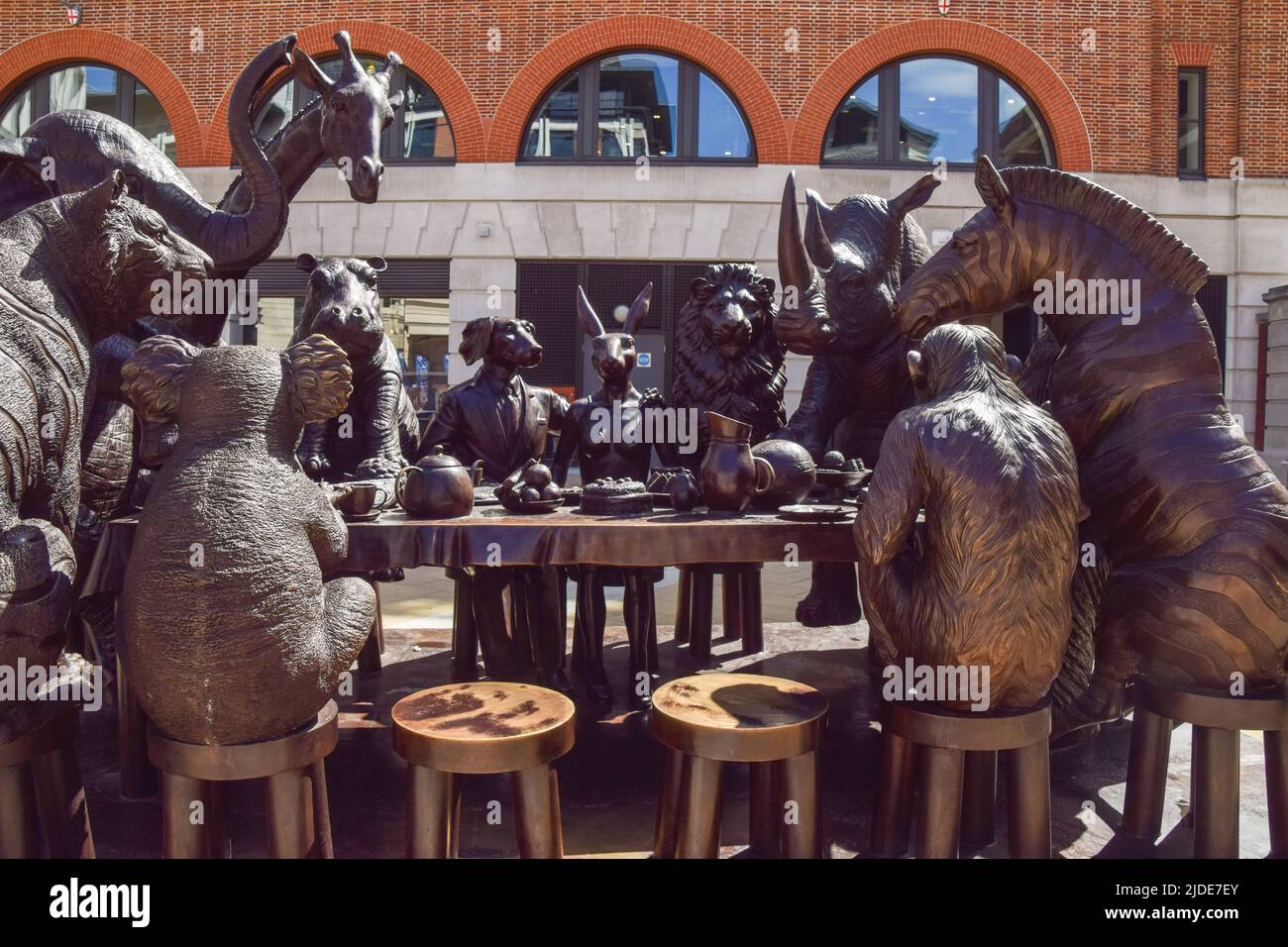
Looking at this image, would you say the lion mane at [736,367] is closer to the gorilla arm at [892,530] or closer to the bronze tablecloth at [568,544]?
the bronze tablecloth at [568,544]

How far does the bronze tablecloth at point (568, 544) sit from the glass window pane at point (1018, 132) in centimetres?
1111

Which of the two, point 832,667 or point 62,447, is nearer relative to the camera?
point 62,447

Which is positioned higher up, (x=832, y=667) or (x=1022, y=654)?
(x=1022, y=654)

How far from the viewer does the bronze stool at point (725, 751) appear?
2.38 m

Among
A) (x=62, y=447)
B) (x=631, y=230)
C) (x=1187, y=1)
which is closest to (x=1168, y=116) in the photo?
(x=1187, y=1)

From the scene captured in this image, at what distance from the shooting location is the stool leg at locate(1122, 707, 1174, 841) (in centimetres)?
297

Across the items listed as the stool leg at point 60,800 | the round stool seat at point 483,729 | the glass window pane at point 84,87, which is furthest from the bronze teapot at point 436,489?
the glass window pane at point 84,87

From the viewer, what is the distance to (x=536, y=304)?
39.4 feet

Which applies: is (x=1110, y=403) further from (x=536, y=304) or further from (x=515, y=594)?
(x=536, y=304)

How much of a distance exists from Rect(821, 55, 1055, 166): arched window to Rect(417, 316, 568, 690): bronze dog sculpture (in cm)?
909

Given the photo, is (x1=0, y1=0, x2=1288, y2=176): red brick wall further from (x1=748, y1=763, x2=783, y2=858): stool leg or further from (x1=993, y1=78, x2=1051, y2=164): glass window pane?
(x1=748, y1=763, x2=783, y2=858): stool leg
